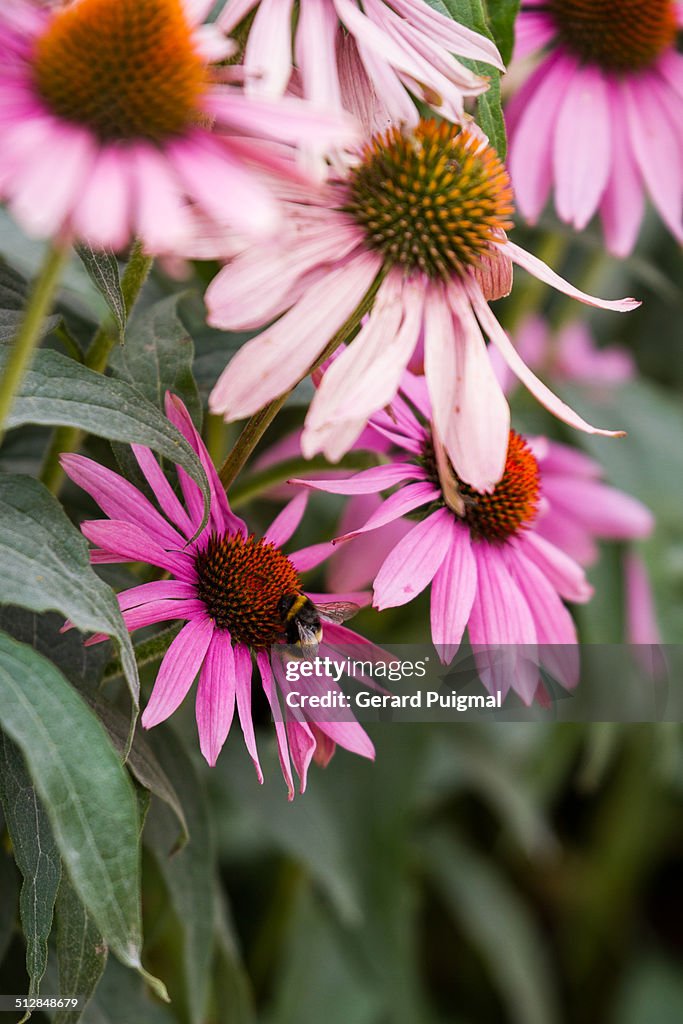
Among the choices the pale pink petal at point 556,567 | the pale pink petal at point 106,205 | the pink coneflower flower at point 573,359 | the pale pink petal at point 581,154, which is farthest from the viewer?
the pink coneflower flower at point 573,359

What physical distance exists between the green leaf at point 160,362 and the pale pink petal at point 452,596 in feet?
0.37

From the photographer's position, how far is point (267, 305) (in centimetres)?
34

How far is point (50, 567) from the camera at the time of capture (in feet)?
1.12

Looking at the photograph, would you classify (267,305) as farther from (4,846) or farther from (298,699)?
(4,846)

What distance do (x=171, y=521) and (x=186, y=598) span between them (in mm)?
31

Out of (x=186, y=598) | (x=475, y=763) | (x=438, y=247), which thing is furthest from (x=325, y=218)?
(x=475, y=763)

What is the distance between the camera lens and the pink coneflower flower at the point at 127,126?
252 millimetres

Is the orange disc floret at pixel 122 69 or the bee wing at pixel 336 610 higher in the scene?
the orange disc floret at pixel 122 69

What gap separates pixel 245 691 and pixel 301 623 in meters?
0.03

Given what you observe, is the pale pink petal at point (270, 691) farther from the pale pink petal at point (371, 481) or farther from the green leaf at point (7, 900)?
the green leaf at point (7, 900)

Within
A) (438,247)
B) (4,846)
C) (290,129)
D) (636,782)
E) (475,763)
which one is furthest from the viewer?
(636,782)

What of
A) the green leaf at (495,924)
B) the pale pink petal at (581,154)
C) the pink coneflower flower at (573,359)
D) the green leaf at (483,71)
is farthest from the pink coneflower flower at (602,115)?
the green leaf at (495,924)

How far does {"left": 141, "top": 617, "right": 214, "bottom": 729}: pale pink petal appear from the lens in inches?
15.0

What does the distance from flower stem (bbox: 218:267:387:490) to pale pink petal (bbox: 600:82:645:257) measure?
26cm
